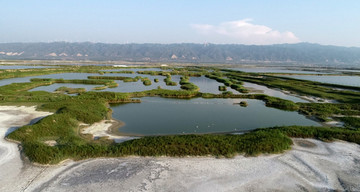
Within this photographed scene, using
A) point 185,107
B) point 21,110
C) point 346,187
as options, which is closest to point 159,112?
point 185,107

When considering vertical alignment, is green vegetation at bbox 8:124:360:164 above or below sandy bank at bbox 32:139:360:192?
above

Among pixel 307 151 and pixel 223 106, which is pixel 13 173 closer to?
pixel 307 151

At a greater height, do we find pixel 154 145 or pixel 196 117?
pixel 154 145

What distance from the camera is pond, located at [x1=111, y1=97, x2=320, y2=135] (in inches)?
704

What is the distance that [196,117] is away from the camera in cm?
2117

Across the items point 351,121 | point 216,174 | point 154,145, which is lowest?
point 216,174

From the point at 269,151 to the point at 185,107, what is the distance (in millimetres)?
12695

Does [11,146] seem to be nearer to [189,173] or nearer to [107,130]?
[107,130]

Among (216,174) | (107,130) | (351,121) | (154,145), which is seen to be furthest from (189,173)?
(351,121)

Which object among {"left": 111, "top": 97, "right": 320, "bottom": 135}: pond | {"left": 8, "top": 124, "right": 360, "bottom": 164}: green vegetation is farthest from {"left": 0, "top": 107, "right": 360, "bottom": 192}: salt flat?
{"left": 111, "top": 97, "right": 320, "bottom": 135}: pond

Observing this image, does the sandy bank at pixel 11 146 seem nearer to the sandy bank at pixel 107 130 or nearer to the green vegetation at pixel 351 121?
the sandy bank at pixel 107 130

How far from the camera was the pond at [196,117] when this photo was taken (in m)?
17.9

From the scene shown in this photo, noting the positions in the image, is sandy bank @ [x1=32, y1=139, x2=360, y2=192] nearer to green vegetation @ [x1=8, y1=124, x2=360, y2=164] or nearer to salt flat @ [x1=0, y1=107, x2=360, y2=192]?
salt flat @ [x1=0, y1=107, x2=360, y2=192]

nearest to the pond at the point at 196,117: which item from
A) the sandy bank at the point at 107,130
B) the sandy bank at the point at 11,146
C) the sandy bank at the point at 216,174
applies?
the sandy bank at the point at 107,130
